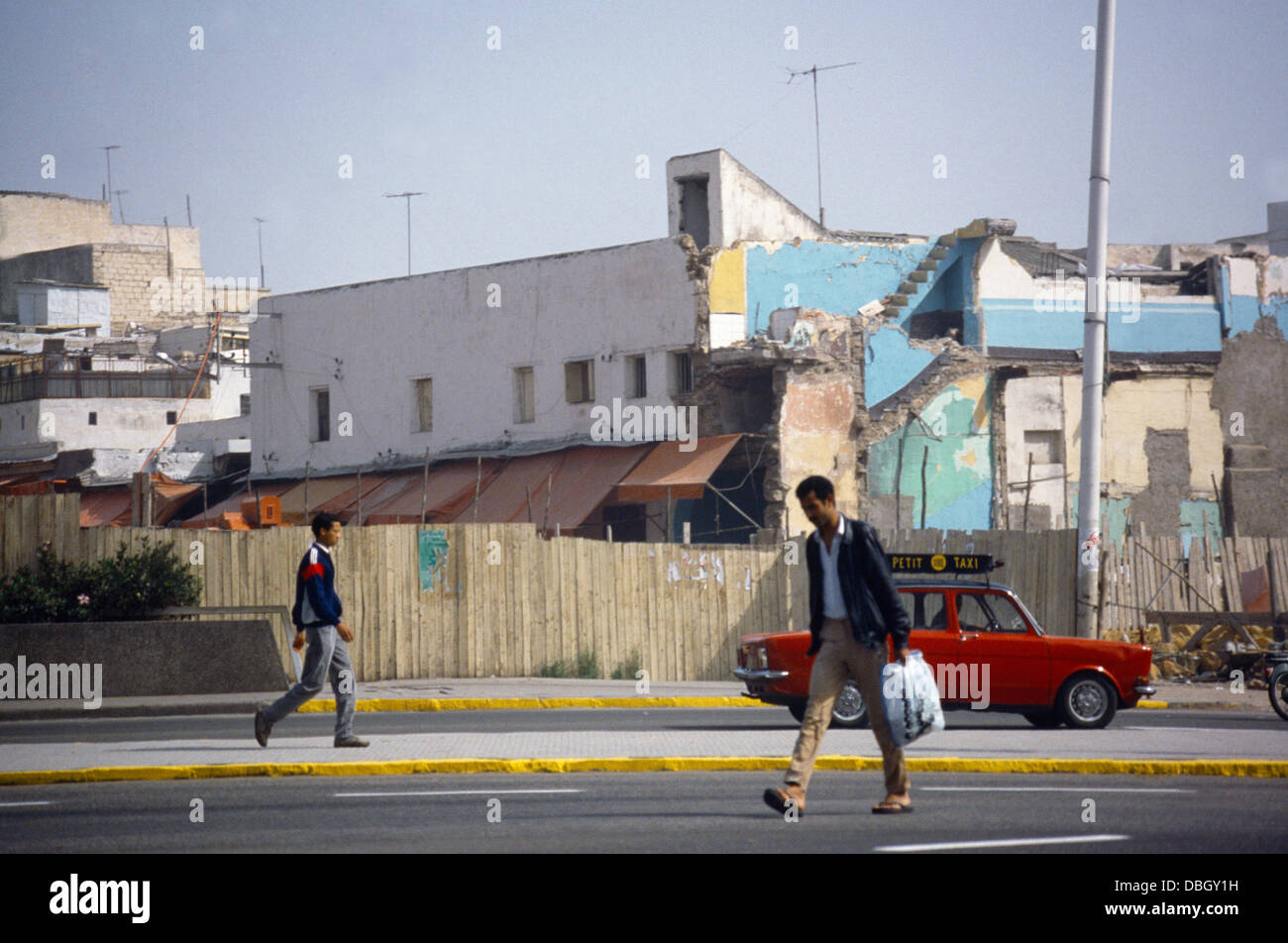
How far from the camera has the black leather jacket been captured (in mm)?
9312

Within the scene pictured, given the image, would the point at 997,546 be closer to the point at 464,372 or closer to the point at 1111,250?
the point at 464,372

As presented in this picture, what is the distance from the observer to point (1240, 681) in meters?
22.6

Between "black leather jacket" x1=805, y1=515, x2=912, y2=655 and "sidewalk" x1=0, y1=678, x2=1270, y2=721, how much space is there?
9.39m

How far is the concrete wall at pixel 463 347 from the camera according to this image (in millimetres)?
36750

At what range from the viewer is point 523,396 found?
40.0 meters

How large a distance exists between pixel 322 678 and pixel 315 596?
0.66 metres

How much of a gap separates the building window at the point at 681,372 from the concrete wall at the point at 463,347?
0.17 meters

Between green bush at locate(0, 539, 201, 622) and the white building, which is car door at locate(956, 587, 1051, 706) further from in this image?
the white building

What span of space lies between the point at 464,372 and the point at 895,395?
1196cm

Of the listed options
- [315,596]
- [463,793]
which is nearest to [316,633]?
[315,596]

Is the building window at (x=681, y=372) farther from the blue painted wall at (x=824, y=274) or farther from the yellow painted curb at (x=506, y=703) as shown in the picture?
the yellow painted curb at (x=506, y=703)

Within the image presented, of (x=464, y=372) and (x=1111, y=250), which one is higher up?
(x=1111, y=250)

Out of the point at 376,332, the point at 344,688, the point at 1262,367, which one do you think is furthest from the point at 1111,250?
the point at 344,688
